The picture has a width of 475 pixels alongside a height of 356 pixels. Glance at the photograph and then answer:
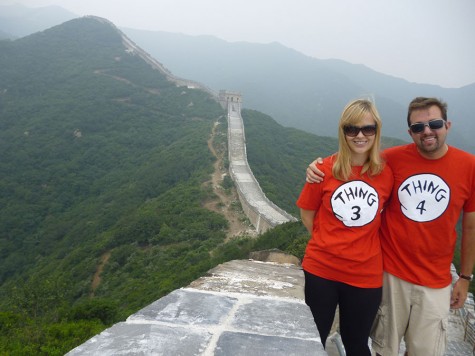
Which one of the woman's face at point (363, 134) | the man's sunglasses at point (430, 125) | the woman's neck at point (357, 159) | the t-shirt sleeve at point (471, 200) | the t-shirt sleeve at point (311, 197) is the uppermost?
the man's sunglasses at point (430, 125)

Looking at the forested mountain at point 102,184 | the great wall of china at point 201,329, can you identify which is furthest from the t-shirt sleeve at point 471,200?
the forested mountain at point 102,184

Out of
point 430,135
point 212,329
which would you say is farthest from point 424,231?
point 212,329

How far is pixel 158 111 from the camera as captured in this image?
42.1 metres

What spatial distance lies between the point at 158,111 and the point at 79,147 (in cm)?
1073

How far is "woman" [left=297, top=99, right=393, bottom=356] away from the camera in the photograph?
6.82ft

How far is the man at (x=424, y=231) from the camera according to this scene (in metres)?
2.06

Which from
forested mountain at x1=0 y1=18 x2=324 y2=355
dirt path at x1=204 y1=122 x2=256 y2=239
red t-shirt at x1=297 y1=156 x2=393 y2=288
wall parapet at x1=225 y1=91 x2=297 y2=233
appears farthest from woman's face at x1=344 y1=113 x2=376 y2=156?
dirt path at x1=204 y1=122 x2=256 y2=239

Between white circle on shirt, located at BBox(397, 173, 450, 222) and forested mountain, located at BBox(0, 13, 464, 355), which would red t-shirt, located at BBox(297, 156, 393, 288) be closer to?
white circle on shirt, located at BBox(397, 173, 450, 222)

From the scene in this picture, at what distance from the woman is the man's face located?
20cm

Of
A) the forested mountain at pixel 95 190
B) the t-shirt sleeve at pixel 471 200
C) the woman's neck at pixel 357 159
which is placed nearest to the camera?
the t-shirt sleeve at pixel 471 200

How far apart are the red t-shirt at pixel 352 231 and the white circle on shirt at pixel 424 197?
100 millimetres

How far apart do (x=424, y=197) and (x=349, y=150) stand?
1.55 feet

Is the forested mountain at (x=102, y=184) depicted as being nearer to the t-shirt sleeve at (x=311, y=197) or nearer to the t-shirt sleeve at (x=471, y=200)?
the t-shirt sleeve at (x=311, y=197)

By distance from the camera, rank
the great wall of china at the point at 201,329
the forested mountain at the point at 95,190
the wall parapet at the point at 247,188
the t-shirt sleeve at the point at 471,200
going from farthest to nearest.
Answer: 1. the wall parapet at the point at 247,188
2. the forested mountain at the point at 95,190
3. the t-shirt sleeve at the point at 471,200
4. the great wall of china at the point at 201,329
